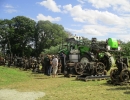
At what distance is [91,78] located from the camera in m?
14.5

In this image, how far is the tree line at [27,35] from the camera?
57531mm

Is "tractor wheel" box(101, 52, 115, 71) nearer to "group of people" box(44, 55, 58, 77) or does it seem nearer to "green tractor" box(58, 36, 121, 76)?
"green tractor" box(58, 36, 121, 76)

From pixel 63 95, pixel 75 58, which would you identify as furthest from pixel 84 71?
pixel 63 95

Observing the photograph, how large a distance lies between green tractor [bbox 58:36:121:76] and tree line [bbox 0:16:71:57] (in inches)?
1482

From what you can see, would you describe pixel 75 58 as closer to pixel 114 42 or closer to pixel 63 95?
pixel 114 42

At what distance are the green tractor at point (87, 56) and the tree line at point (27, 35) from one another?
123 feet

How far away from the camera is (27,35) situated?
192 feet

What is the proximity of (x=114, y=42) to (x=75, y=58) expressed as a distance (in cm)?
335

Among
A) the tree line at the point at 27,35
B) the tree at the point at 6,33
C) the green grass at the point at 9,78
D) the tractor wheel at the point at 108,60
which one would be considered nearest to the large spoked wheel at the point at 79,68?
the tractor wheel at the point at 108,60

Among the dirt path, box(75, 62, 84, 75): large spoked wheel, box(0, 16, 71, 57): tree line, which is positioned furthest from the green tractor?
box(0, 16, 71, 57): tree line

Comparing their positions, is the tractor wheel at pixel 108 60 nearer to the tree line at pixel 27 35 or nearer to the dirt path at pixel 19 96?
the dirt path at pixel 19 96

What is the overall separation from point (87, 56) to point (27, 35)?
41764mm

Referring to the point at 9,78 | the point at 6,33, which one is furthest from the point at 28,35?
the point at 9,78

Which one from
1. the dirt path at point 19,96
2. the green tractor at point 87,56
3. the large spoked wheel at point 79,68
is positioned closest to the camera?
the dirt path at point 19,96
